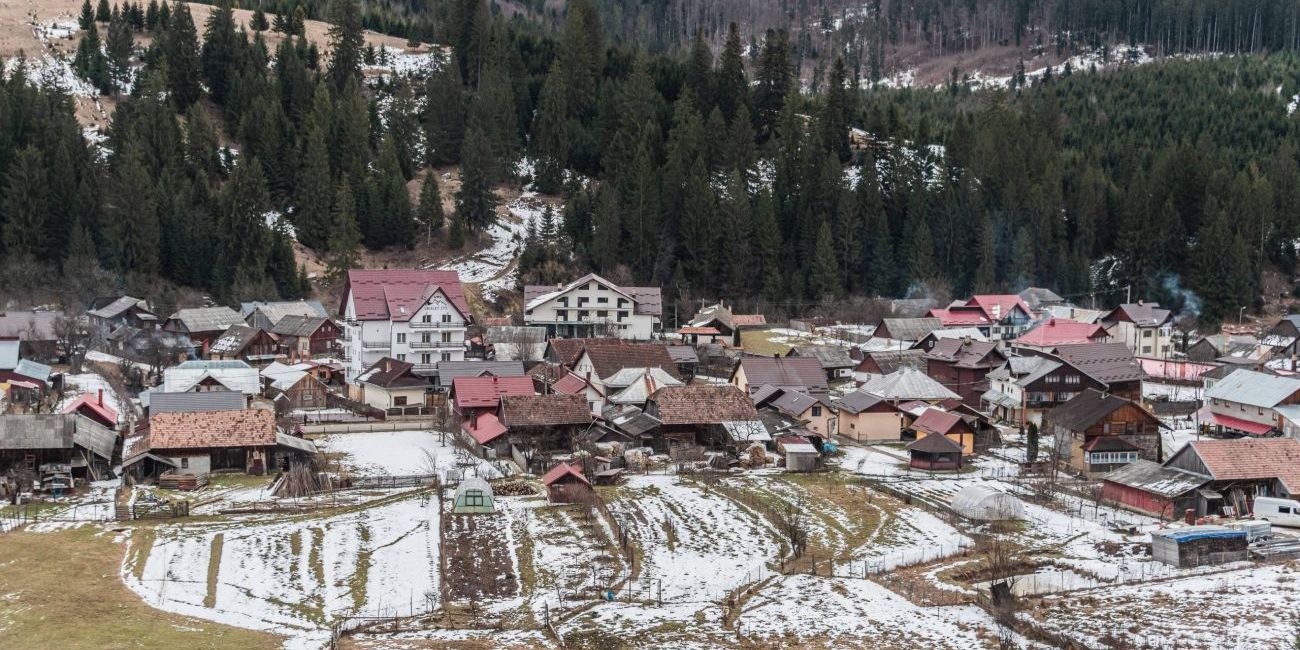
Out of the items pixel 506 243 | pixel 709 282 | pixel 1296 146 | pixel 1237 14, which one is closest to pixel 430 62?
pixel 506 243

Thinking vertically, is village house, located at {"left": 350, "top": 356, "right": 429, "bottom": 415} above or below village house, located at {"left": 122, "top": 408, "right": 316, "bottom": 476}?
above

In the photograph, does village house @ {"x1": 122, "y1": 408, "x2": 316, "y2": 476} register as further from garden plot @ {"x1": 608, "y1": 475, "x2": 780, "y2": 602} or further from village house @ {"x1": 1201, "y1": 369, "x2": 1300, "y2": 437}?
village house @ {"x1": 1201, "y1": 369, "x2": 1300, "y2": 437}

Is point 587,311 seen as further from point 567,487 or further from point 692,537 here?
point 692,537

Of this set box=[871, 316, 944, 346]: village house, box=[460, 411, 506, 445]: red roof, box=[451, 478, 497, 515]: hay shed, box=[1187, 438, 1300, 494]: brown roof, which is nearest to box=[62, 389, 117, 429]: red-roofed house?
box=[460, 411, 506, 445]: red roof

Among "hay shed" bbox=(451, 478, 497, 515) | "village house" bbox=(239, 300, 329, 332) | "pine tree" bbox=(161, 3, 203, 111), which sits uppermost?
"pine tree" bbox=(161, 3, 203, 111)

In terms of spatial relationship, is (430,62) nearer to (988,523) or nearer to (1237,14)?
(988,523)

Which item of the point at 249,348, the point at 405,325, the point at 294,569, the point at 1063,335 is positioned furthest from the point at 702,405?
the point at 249,348

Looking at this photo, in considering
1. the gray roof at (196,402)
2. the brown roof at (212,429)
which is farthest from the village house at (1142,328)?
the brown roof at (212,429)
